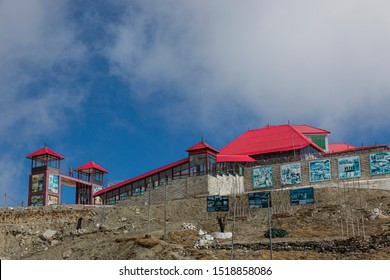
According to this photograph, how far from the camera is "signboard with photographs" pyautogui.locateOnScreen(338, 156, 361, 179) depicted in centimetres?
5238

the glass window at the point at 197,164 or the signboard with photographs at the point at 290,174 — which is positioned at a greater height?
the glass window at the point at 197,164

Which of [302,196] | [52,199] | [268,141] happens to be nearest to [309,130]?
[268,141]

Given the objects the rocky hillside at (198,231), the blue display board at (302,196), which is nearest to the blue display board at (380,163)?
the rocky hillside at (198,231)

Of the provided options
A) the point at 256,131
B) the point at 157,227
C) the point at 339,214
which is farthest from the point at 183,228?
the point at 256,131

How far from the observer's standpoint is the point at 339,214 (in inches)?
1703

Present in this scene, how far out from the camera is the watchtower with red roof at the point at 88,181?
73.7 meters

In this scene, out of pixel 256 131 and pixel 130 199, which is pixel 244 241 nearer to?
pixel 130 199

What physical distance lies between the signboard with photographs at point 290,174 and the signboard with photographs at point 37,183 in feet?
94.1

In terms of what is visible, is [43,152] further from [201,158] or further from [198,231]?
[198,231]

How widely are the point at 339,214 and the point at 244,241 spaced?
390 inches

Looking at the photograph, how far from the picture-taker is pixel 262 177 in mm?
56688

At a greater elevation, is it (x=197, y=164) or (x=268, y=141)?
(x=268, y=141)

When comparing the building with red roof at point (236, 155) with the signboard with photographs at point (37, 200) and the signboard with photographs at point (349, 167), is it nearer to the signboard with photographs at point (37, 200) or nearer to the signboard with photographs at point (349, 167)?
the signboard with photographs at point (349, 167)

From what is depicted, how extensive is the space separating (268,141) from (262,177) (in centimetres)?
818
